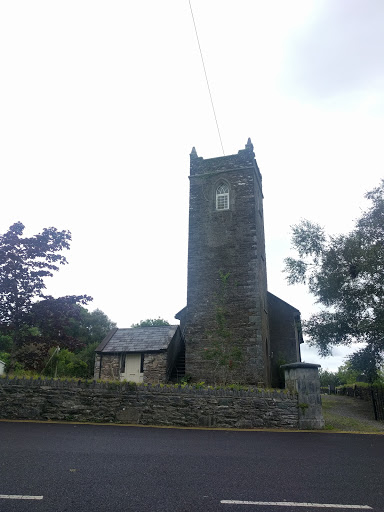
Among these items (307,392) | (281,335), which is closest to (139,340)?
(281,335)

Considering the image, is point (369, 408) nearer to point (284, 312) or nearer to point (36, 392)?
point (284, 312)

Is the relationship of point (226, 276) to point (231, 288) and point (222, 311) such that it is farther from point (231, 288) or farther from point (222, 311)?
point (222, 311)

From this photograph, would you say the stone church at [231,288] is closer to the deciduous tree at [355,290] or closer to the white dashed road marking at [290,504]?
the deciduous tree at [355,290]

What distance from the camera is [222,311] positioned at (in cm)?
1934

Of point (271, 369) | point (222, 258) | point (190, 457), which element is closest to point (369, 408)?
point (271, 369)

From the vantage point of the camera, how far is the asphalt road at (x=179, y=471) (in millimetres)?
4426

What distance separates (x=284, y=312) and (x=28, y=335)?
1466cm

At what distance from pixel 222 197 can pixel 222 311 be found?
22.4ft

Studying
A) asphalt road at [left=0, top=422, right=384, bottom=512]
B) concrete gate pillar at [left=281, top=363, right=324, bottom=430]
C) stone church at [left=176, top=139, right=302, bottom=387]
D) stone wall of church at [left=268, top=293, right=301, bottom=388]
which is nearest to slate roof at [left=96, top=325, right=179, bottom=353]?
stone church at [left=176, top=139, right=302, bottom=387]

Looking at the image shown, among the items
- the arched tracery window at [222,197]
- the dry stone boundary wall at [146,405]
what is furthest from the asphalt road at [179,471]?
the arched tracery window at [222,197]

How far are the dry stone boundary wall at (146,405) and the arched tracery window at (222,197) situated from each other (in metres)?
12.6

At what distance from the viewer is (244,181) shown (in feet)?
70.6

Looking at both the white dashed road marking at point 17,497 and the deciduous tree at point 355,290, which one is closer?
the white dashed road marking at point 17,497

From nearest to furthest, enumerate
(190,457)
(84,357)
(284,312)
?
(190,457), (284,312), (84,357)
